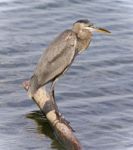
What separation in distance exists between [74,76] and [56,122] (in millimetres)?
3627

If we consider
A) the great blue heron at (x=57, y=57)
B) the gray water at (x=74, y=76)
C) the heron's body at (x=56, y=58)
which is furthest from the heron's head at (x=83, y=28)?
the gray water at (x=74, y=76)

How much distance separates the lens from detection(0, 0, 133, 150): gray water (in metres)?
11.0

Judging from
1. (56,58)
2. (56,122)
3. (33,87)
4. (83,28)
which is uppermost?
(83,28)

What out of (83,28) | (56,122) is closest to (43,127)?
(56,122)

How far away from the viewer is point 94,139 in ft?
35.8

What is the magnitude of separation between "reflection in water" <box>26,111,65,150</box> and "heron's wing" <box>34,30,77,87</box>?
84cm

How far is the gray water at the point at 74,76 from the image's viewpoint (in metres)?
11.0

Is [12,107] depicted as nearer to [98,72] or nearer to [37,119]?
[37,119]

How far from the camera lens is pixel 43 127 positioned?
11.3 metres

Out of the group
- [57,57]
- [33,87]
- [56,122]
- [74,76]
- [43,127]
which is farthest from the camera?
[74,76]

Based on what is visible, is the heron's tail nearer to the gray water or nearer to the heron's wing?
the heron's wing

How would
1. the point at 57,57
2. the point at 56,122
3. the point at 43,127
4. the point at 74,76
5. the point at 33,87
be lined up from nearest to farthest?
1. the point at 56,122
2. the point at 33,87
3. the point at 57,57
4. the point at 43,127
5. the point at 74,76

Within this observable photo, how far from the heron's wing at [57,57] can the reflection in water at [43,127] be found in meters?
0.84

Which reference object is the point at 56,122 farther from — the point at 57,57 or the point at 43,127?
the point at 57,57
